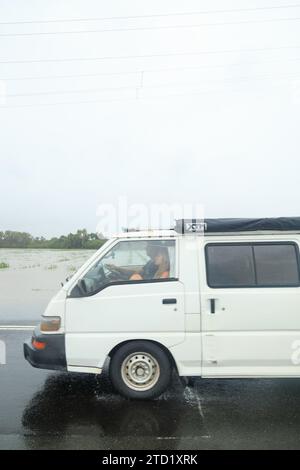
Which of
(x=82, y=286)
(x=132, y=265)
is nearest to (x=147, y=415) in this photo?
(x=82, y=286)

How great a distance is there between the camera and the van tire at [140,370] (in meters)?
4.95

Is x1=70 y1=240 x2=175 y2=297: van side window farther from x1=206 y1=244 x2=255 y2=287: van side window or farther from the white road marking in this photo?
the white road marking

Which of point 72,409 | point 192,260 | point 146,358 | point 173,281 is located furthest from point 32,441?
point 192,260

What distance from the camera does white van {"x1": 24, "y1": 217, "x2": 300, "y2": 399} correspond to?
16.1 feet

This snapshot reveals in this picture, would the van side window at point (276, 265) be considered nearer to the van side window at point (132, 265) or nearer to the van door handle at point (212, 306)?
the van door handle at point (212, 306)

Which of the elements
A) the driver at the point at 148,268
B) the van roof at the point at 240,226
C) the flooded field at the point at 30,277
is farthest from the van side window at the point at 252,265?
the flooded field at the point at 30,277

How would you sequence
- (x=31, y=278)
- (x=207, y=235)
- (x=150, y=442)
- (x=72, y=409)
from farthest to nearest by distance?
(x=31, y=278) → (x=207, y=235) → (x=72, y=409) → (x=150, y=442)

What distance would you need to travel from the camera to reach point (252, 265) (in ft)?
16.7

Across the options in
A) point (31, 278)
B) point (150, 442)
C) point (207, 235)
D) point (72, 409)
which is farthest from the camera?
point (31, 278)

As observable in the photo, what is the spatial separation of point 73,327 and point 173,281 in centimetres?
131

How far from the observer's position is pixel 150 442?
4.04 meters

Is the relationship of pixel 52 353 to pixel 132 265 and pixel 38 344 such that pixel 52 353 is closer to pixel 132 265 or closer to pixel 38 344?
pixel 38 344

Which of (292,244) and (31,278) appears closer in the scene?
(292,244)

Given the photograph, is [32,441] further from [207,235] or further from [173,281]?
[207,235]
